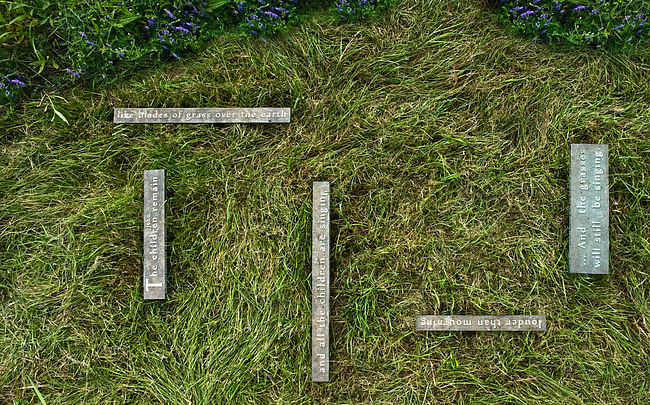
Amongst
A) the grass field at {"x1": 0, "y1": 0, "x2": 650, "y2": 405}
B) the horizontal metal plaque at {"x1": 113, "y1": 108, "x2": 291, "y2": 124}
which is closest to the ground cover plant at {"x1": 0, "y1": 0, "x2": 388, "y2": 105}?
the grass field at {"x1": 0, "y1": 0, "x2": 650, "y2": 405}

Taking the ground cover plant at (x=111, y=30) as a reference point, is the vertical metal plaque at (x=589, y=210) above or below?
below

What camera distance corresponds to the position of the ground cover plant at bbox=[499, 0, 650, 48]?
290cm

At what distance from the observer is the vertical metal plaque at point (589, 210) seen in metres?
2.86

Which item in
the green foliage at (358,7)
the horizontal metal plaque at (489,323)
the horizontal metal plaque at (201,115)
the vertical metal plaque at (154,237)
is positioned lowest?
the horizontal metal plaque at (489,323)

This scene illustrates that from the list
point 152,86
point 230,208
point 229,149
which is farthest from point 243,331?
point 152,86

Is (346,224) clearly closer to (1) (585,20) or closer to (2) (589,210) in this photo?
(2) (589,210)

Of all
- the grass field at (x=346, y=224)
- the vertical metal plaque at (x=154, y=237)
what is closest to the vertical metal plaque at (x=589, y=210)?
the grass field at (x=346, y=224)

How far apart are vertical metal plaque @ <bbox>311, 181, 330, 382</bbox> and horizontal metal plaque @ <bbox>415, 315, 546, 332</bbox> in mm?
843

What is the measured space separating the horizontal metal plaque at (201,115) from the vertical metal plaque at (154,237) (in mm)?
441

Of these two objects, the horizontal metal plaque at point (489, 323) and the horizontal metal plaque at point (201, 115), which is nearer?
the horizontal metal plaque at point (489, 323)

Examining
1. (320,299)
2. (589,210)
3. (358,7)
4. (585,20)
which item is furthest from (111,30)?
(589,210)

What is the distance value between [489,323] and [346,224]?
133 cm

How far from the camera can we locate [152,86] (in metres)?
3.08

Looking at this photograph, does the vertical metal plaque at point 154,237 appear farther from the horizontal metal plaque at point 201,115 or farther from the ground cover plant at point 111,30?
the ground cover plant at point 111,30
